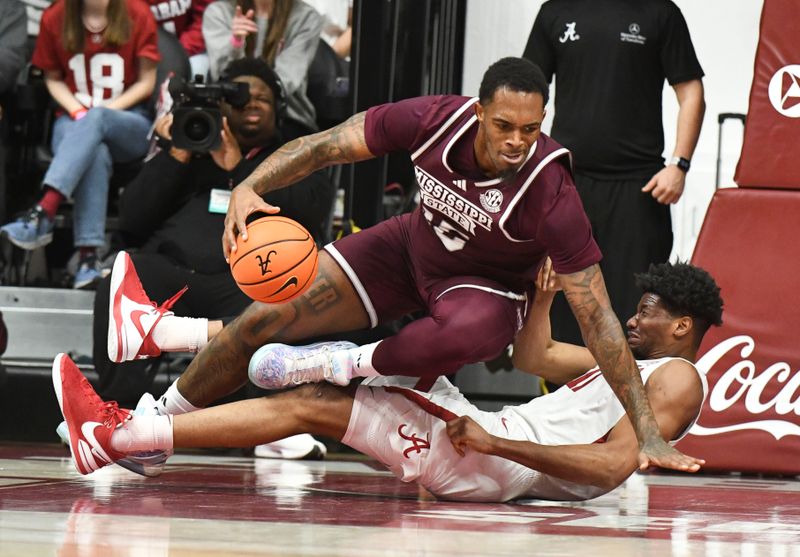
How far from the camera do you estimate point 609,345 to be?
11.7 ft

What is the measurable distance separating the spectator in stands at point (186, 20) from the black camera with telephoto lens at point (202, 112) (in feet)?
→ 4.75

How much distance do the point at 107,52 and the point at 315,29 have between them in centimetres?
111

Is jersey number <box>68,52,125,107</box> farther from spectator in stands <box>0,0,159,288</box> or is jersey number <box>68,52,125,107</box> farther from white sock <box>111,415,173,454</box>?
white sock <box>111,415,173,454</box>

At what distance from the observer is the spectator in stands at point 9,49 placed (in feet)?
21.4

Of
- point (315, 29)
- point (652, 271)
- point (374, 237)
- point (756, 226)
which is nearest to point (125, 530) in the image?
point (374, 237)

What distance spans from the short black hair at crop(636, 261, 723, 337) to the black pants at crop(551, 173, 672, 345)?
110 cm

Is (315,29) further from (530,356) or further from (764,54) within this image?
(530,356)

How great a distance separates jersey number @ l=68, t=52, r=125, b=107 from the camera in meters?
6.55

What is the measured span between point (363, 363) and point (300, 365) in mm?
188

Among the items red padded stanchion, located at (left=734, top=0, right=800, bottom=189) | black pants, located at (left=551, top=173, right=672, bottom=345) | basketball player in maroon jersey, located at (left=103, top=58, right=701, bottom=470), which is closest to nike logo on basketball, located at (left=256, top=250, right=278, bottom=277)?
basketball player in maroon jersey, located at (left=103, top=58, right=701, bottom=470)

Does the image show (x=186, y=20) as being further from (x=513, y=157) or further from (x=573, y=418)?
(x=573, y=418)

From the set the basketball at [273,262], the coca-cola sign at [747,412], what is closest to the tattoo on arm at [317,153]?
the basketball at [273,262]

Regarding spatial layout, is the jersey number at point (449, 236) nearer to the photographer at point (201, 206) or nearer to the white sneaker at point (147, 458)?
the white sneaker at point (147, 458)

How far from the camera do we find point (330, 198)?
570cm
